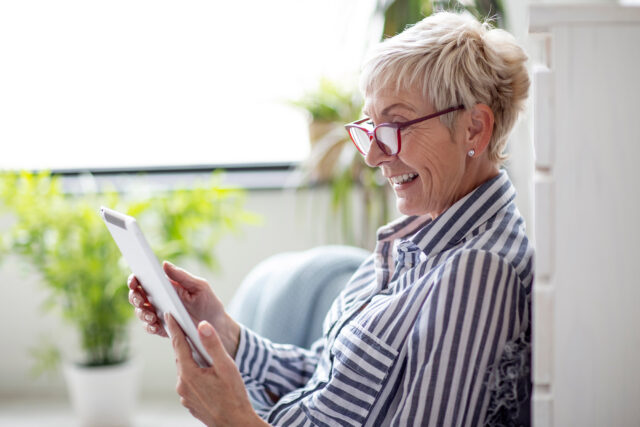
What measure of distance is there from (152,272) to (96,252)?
1.56 metres

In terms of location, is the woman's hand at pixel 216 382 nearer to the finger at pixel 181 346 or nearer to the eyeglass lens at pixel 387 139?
the finger at pixel 181 346

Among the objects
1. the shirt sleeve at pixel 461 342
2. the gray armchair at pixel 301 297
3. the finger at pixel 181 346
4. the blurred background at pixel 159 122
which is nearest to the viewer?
the shirt sleeve at pixel 461 342

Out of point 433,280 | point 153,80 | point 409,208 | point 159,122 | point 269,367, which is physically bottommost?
point 269,367

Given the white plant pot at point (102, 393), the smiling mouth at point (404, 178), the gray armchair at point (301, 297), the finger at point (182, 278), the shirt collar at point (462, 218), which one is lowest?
the white plant pot at point (102, 393)

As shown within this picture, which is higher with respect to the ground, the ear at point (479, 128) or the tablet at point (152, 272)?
the ear at point (479, 128)

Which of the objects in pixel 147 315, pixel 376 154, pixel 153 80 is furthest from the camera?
pixel 153 80

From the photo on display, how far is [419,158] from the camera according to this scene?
1.24 m

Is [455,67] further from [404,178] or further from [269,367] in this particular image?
[269,367]

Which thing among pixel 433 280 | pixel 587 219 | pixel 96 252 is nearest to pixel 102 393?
pixel 96 252

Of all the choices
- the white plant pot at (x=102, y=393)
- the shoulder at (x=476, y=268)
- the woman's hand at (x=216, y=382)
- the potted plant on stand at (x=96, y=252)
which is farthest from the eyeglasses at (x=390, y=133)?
the white plant pot at (x=102, y=393)

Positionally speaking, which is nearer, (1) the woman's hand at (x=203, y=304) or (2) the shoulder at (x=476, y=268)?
(2) the shoulder at (x=476, y=268)

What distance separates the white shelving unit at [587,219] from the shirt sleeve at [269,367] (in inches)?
25.8

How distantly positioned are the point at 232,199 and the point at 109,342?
68 centimetres

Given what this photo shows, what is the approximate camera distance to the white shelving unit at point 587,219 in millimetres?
918
